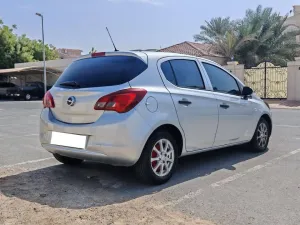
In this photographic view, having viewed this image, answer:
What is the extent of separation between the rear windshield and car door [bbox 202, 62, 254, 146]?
4.66 feet

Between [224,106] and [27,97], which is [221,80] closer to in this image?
[224,106]

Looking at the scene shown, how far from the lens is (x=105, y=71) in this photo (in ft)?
15.2

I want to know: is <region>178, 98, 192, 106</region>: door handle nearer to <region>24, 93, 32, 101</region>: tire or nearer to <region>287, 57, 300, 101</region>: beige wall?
<region>287, 57, 300, 101</region>: beige wall

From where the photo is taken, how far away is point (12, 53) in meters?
41.6

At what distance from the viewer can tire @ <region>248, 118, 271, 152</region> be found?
6500mm

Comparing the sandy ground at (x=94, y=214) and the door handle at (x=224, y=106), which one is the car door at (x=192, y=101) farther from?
the sandy ground at (x=94, y=214)

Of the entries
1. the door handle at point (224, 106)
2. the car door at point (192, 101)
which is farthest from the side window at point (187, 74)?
the door handle at point (224, 106)

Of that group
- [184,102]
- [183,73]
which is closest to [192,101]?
[184,102]

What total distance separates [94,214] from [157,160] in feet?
3.98

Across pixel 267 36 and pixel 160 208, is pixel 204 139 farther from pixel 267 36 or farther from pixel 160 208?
pixel 267 36

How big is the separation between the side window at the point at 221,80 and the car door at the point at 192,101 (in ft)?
0.86

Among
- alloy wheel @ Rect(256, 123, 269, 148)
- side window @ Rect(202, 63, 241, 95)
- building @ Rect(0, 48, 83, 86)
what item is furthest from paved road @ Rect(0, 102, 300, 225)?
building @ Rect(0, 48, 83, 86)

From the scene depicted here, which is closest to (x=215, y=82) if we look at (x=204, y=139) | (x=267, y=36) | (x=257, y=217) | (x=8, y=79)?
(x=204, y=139)

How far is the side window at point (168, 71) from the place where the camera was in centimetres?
482
